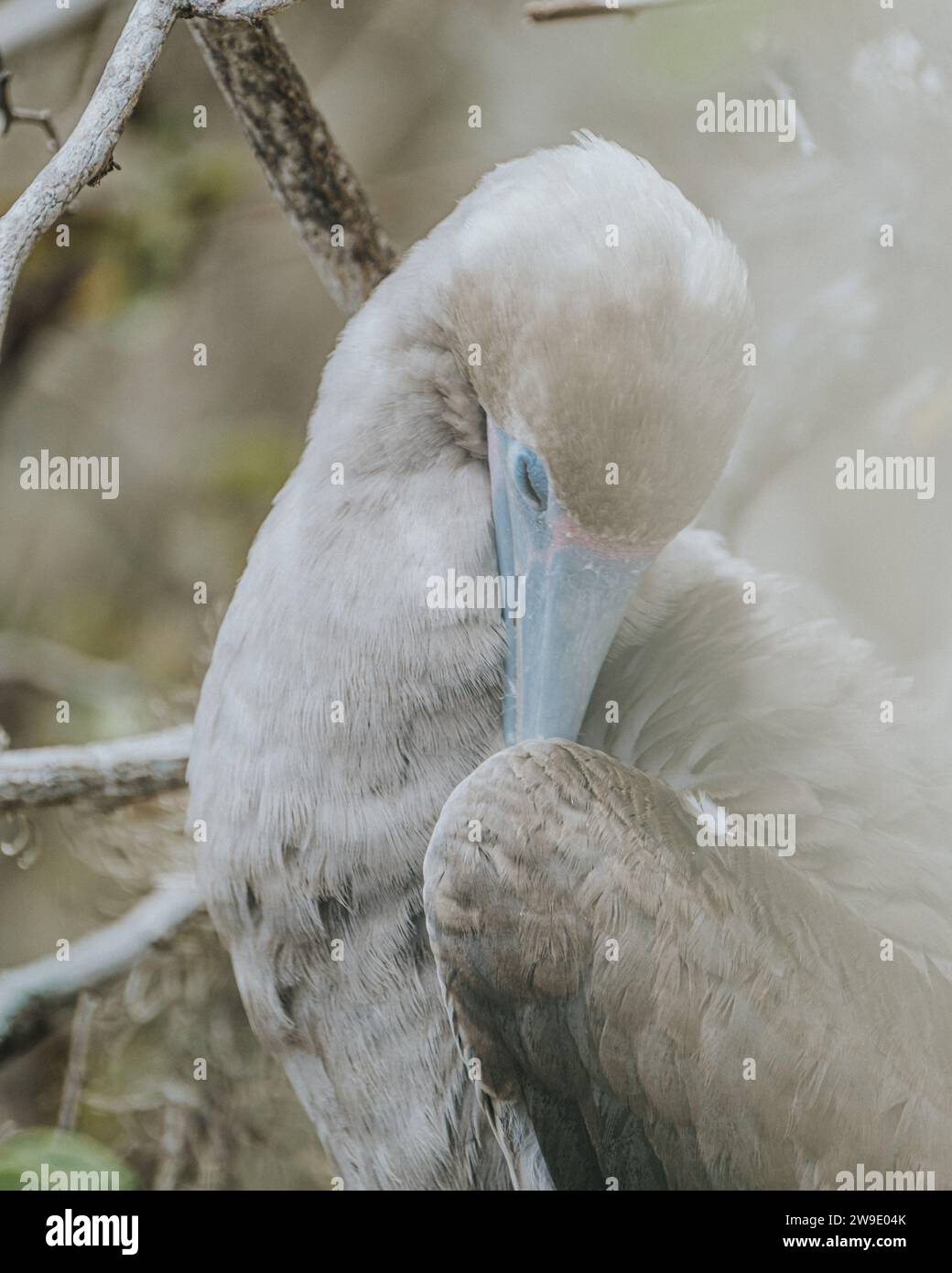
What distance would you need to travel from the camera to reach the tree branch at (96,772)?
153 centimetres

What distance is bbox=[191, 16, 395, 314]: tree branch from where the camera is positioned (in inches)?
53.1

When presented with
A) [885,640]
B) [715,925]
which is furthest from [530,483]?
[885,640]

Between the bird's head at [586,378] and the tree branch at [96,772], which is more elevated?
the bird's head at [586,378]

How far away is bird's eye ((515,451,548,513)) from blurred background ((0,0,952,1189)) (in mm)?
493

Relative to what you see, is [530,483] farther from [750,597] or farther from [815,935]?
[815,935]

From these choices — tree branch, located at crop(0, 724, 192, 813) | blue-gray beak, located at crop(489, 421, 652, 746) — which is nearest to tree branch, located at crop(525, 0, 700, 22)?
blue-gray beak, located at crop(489, 421, 652, 746)

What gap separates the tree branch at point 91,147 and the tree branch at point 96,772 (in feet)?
2.21

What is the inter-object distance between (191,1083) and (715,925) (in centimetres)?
96

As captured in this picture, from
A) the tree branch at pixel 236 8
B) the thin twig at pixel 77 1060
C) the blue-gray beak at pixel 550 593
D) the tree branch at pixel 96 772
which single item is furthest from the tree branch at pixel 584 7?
the thin twig at pixel 77 1060

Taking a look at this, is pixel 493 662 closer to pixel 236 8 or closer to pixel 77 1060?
pixel 236 8

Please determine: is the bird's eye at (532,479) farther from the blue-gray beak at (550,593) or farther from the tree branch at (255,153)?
the tree branch at (255,153)

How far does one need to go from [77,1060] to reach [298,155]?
116 centimetres

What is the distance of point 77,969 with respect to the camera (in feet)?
5.24

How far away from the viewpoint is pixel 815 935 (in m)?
1.15
